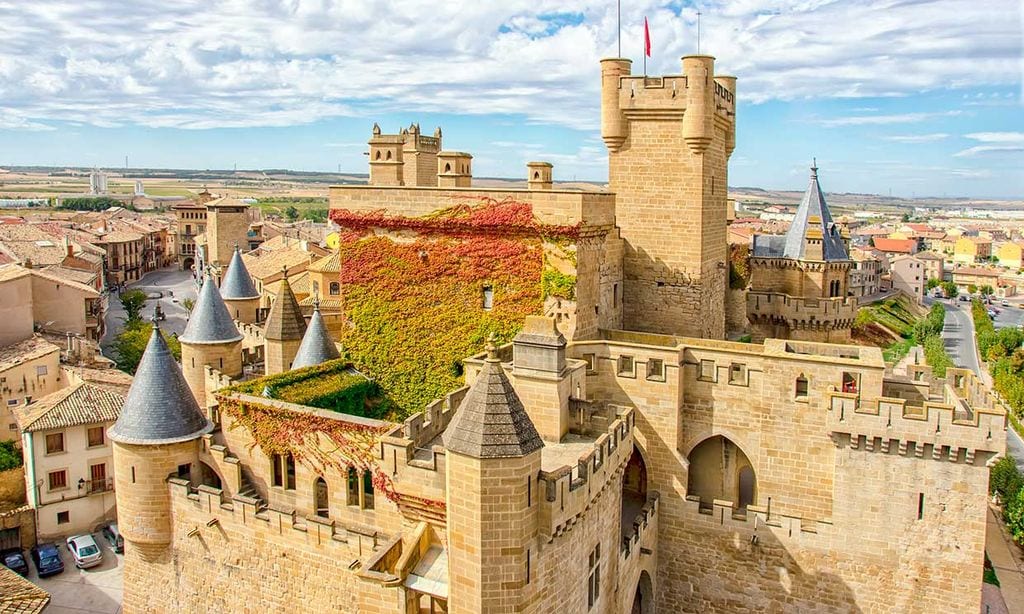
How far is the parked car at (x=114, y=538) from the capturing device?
32.5 metres

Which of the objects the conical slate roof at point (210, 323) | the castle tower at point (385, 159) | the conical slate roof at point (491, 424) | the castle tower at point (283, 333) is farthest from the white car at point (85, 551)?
the conical slate roof at point (491, 424)

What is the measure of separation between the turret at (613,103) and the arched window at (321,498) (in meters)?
13.3

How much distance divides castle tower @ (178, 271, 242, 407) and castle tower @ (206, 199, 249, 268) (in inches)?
2283

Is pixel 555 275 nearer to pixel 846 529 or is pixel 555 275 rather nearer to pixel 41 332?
pixel 846 529

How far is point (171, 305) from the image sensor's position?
8375cm

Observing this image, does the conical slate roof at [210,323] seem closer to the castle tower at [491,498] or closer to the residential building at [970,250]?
the castle tower at [491,498]

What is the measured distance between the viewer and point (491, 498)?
1381 centimetres

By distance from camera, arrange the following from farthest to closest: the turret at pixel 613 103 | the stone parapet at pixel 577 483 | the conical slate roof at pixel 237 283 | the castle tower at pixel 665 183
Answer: the conical slate roof at pixel 237 283, the turret at pixel 613 103, the castle tower at pixel 665 183, the stone parapet at pixel 577 483

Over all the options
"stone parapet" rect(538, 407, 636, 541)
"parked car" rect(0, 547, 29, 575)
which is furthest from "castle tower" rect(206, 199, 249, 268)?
"stone parapet" rect(538, 407, 636, 541)

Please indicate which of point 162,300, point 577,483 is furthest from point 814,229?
point 162,300

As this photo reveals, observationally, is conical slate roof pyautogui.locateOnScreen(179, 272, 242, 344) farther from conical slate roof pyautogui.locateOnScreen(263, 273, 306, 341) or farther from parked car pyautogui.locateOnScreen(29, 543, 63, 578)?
parked car pyautogui.locateOnScreen(29, 543, 63, 578)

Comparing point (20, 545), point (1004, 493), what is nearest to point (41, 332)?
point (20, 545)

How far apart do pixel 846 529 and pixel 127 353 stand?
46359 mm

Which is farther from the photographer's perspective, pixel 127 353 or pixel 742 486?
pixel 127 353
